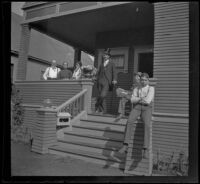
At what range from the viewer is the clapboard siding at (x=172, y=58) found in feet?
19.6

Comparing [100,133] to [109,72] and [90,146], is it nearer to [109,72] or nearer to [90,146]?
[90,146]

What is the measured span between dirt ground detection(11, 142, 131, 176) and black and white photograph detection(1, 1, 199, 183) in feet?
0.06

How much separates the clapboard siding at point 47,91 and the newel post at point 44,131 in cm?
172

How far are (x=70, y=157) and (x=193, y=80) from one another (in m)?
3.27

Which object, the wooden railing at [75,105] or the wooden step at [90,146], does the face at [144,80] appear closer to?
the wooden step at [90,146]

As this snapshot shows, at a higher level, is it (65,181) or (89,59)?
(89,59)

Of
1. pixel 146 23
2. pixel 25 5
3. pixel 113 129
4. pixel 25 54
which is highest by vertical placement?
pixel 25 5

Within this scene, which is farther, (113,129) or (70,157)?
(113,129)

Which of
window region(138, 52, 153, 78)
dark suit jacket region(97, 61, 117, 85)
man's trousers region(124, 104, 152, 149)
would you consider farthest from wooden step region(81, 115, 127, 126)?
window region(138, 52, 153, 78)

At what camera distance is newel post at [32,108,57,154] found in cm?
597

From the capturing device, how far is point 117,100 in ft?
28.7

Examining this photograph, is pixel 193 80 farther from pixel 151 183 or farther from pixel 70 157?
pixel 70 157

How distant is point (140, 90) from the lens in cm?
499

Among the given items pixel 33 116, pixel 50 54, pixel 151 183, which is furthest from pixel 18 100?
pixel 50 54
